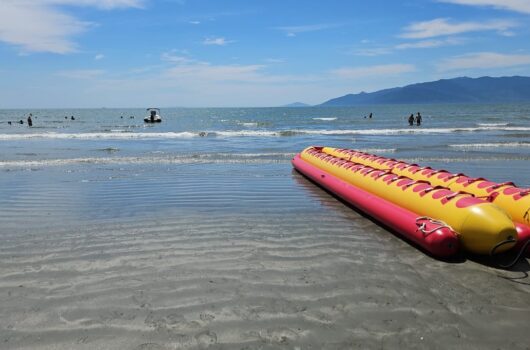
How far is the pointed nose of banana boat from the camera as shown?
216 inches

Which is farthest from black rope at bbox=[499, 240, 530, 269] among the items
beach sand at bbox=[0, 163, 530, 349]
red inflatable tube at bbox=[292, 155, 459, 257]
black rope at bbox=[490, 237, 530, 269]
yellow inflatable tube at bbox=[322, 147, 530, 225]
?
red inflatable tube at bbox=[292, 155, 459, 257]

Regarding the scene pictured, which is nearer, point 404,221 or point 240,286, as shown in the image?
point 240,286

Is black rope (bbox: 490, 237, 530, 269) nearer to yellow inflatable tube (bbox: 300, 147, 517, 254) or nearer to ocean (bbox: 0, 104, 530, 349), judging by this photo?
yellow inflatable tube (bbox: 300, 147, 517, 254)

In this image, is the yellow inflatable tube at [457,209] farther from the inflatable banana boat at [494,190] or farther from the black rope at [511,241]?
the inflatable banana boat at [494,190]

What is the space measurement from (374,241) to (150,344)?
3.81 meters

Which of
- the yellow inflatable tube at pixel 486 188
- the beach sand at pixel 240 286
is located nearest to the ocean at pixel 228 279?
the beach sand at pixel 240 286

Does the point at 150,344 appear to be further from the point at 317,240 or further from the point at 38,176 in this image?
the point at 38,176

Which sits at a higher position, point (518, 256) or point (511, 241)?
point (511, 241)

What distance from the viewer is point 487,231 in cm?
553

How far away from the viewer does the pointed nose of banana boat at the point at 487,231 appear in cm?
549

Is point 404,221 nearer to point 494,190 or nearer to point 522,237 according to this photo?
point 522,237

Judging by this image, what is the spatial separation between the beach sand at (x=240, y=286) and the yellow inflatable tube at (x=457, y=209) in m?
Answer: 0.36

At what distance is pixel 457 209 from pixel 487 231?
0.48m

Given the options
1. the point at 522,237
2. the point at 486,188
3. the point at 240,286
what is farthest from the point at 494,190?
Result: the point at 240,286
